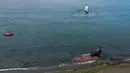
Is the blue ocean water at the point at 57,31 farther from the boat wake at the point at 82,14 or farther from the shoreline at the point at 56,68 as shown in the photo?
the shoreline at the point at 56,68

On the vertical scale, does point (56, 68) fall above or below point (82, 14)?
below

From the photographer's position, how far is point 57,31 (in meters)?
54.7

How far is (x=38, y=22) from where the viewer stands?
62406 millimetres

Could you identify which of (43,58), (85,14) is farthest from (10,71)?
(85,14)

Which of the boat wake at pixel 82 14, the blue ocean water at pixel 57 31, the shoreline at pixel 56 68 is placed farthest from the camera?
the boat wake at pixel 82 14

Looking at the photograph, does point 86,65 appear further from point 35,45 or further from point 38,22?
point 38,22

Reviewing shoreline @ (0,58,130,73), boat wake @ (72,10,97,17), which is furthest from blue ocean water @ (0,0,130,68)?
shoreline @ (0,58,130,73)

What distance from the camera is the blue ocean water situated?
41281 mm

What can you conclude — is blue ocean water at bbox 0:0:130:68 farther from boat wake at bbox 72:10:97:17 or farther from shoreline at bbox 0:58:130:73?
shoreline at bbox 0:58:130:73

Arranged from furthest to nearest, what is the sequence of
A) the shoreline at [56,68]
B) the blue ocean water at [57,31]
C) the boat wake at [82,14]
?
the boat wake at [82,14] → the blue ocean water at [57,31] → the shoreline at [56,68]

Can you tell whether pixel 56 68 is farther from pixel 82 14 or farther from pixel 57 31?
pixel 82 14

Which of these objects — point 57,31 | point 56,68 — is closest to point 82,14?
point 57,31

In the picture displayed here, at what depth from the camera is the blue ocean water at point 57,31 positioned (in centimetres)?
4128

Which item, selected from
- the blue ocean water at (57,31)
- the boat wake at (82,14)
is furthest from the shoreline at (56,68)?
the boat wake at (82,14)
